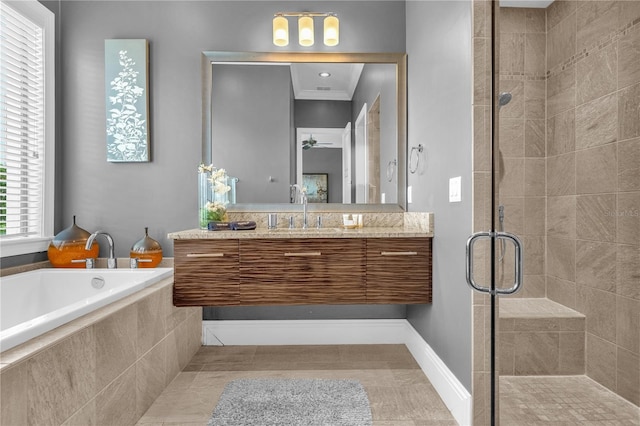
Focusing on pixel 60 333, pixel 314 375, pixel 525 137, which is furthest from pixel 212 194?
pixel 525 137

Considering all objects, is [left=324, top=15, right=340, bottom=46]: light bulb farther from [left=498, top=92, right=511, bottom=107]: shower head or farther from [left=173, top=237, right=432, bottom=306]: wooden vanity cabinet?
[left=498, top=92, right=511, bottom=107]: shower head

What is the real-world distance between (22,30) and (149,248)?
1511 millimetres

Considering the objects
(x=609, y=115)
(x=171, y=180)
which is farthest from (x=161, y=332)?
(x=609, y=115)

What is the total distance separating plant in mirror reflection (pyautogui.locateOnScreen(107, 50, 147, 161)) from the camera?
104 inches

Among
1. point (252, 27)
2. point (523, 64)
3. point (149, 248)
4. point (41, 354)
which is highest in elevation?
point (252, 27)

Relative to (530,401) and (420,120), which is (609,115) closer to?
(530,401)

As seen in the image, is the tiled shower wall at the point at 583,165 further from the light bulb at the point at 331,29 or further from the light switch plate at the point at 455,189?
the light bulb at the point at 331,29

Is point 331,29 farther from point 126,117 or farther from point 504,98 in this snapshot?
point 504,98

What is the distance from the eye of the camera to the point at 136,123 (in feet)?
8.64

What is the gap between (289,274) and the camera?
85.3 inches

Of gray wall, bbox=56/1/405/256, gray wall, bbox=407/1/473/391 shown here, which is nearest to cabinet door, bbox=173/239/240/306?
gray wall, bbox=56/1/405/256

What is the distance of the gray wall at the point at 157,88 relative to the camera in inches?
105

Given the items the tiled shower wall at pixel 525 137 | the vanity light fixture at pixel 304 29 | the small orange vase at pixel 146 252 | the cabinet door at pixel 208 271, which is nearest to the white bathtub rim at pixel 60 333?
the cabinet door at pixel 208 271

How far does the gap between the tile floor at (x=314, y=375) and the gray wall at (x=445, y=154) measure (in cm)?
24
